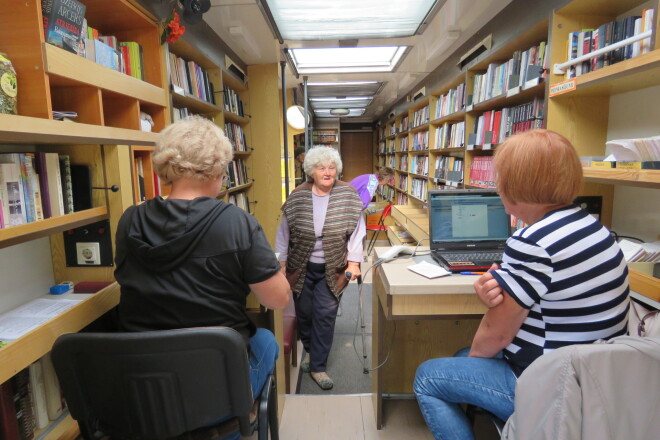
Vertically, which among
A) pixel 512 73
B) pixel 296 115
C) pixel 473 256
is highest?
pixel 296 115

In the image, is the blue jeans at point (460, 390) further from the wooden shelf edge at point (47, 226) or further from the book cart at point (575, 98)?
the wooden shelf edge at point (47, 226)

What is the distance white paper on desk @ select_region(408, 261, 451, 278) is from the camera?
4.89ft

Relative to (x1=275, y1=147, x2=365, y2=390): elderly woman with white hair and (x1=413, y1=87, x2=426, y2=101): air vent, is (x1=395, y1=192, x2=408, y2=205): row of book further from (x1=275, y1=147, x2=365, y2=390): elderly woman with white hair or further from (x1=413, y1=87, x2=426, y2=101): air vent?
(x1=275, y1=147, x2=365, y2=390): elderly woman with white hair

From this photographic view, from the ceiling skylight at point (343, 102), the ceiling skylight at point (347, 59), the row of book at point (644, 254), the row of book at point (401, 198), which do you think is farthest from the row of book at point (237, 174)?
the row of book at point (401, 198)

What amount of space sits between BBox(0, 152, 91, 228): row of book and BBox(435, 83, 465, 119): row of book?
10.4ft

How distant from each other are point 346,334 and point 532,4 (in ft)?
8.49

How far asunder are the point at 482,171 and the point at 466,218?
61.7 inches

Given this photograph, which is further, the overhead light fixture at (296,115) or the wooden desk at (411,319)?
the overhead light fixture at (296,115)

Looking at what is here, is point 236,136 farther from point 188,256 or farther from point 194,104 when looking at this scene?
point 188,256

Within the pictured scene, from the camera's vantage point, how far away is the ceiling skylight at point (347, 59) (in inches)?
135

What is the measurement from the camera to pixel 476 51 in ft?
9.98

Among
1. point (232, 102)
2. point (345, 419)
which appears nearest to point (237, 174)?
point (232, 102)

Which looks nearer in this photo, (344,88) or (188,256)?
(188,256)

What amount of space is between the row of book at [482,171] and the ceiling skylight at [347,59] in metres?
1.20
